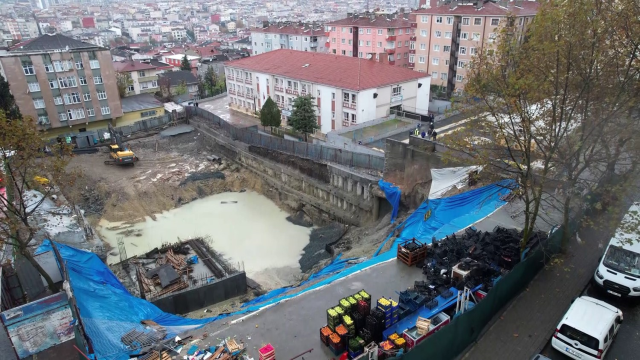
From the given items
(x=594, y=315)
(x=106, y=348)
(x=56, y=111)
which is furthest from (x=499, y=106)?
(x=56, y=111)

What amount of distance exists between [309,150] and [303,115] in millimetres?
6448

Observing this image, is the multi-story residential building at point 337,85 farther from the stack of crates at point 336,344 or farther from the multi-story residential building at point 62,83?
the stack of crates at point 336,344

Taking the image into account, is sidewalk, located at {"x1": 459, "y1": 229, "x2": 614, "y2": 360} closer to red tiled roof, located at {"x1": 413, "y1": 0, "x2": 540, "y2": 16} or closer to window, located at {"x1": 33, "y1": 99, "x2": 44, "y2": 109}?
Result: red tiled roof, located at {"x1": 413, "y1": 0, "x2": 540, "y2": 16}

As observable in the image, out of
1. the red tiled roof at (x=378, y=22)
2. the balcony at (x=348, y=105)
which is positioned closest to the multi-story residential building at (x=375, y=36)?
the red tiled roof at (x=378, y=22)

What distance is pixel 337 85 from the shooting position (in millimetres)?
36469

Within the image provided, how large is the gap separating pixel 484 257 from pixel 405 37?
48431mm

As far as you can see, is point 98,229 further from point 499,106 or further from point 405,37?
point 405,37

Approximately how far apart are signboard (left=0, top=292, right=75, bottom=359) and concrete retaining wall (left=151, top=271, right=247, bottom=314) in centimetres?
584

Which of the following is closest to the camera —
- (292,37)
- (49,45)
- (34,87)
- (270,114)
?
(270,114)

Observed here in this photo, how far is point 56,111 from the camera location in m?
40.9

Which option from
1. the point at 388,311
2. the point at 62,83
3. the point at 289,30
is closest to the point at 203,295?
the point at 388,311

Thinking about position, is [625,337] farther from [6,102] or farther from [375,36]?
[375,36]

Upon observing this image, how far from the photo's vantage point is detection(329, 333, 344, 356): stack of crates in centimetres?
1115

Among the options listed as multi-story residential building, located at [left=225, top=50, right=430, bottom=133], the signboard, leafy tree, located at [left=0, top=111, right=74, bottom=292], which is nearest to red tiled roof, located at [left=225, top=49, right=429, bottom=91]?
multi-story residential building, located at [left=225, top=50, right=430, bottom=133]
